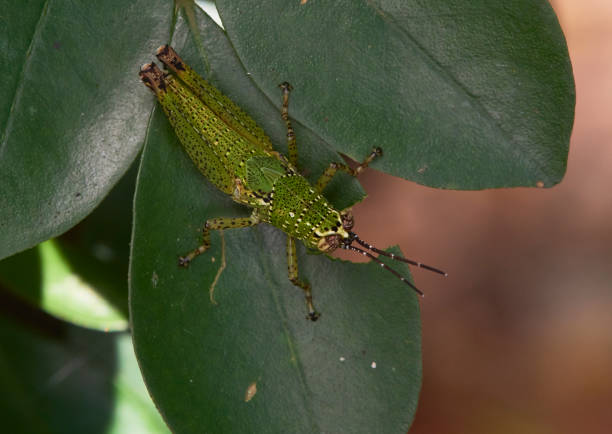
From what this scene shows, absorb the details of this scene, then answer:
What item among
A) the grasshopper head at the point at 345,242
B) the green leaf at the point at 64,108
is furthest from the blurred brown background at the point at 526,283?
the green leaf at the point at 64,108

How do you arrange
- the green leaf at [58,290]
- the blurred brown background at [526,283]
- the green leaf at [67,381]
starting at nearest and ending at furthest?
the green leaf at [58,290]
the green leaf at [67,381]
the blurred brown background at [526,283]

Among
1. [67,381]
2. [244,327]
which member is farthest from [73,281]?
[244,327]

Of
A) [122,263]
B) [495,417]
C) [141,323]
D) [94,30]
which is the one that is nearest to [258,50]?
[94,30]

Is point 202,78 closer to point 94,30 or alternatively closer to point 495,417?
point 94,30

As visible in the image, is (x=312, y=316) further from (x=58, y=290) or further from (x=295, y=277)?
(x=58, y=290)

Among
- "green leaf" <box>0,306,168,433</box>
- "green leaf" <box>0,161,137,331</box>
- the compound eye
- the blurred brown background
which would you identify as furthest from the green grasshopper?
the blurred brown background

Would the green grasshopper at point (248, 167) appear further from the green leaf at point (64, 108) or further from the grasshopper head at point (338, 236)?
the green leaf at point (64, 108)
